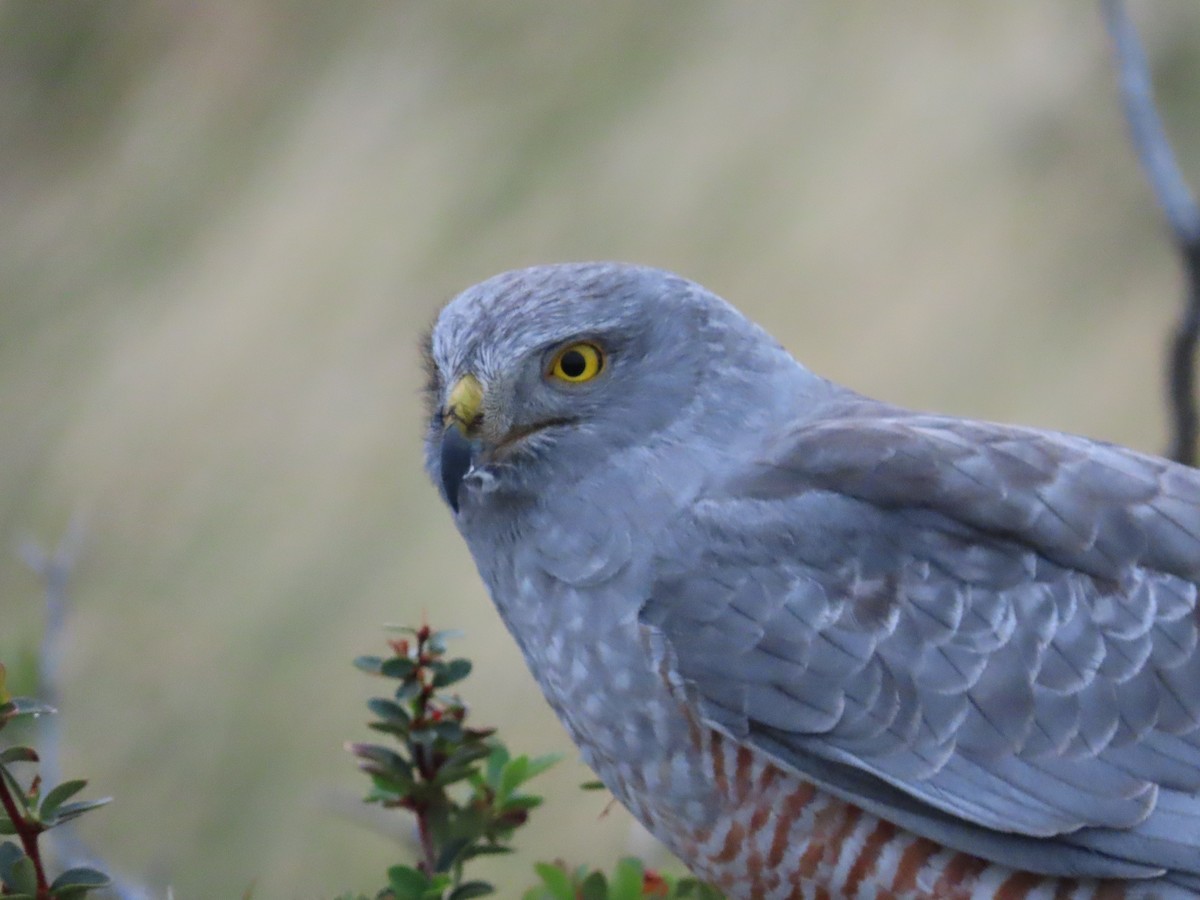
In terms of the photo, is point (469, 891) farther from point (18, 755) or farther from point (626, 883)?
point (18, 755)

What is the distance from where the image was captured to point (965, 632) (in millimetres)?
1665

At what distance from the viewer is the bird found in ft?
5.27

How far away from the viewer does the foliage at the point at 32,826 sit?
123 centimetres

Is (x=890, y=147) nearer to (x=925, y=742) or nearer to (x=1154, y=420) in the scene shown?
(x=1154, y=420)

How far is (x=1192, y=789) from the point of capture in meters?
1.63

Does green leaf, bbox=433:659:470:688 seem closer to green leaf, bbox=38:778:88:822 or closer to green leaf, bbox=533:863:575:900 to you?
green leaf, bbox=533:863:575:900

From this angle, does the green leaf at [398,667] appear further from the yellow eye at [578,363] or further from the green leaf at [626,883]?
the yellow eye at [578,363]

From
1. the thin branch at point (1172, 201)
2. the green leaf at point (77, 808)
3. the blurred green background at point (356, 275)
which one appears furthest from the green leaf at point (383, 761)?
the blurred green background at point (356, 275)

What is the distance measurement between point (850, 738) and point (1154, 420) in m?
2.87

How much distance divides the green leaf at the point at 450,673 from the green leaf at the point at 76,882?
409 millimetres

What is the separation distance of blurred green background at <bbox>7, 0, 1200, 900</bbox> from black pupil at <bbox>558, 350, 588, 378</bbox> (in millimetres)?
2392

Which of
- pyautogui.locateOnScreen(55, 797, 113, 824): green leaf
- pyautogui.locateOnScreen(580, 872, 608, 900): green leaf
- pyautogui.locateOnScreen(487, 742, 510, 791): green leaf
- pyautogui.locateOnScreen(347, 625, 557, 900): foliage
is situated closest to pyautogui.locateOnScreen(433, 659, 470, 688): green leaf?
pyautogui.locateOnScreen(347, 625, 557, 900): foliage

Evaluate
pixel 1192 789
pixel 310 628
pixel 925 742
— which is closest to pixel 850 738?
pixel 925 742

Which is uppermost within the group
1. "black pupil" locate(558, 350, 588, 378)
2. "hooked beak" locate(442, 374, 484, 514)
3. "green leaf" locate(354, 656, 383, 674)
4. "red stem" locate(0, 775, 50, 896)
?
"black pupil" locate(558, 350, 588, 378)
